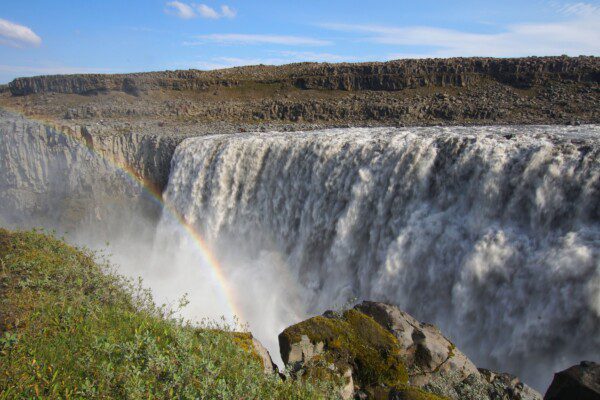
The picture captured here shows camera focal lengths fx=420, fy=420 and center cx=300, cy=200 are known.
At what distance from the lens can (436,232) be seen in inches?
483

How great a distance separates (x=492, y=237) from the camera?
1071 centimetres

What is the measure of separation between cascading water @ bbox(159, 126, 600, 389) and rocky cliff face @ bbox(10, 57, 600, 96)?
1634 cm

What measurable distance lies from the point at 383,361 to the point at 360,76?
109 ft

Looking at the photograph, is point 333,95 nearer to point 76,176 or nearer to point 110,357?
point 76,176

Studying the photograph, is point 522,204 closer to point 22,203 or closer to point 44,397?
point 44,397

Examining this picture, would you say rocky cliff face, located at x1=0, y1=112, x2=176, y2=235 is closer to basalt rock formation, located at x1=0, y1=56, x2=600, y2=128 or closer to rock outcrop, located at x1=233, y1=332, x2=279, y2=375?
basalt rock formation, located at x1=0, y1=56, x2=600, y2=128

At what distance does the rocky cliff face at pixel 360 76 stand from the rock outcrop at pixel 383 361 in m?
26.1

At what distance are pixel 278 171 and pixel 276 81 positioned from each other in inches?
989

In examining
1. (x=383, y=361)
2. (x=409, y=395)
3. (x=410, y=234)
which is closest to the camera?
(x=409, y=395)

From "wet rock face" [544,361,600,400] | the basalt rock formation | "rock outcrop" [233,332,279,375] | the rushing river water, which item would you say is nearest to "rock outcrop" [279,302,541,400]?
"rock outcrop" [233,332,279,375]

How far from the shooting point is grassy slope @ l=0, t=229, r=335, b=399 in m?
4.44

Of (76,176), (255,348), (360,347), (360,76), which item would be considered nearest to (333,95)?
(360,76)

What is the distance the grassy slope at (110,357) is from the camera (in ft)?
14.6

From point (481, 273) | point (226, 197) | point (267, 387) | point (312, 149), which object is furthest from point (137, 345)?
point (226, 197)
